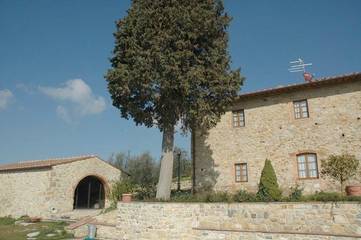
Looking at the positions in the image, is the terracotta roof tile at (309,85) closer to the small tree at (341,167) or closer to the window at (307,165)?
the window at (307,165)

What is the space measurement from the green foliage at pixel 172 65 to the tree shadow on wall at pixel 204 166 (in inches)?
130

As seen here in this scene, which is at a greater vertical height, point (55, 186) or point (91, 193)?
point (55, 186)

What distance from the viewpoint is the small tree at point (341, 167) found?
506 inches

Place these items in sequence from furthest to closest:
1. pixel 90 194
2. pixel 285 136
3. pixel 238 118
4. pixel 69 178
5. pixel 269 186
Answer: pixel 90 194 < pixel 69 178 < pixel 238 118 < pixel 285 136 < pixel 269 186

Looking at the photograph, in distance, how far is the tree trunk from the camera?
1413 centimetres

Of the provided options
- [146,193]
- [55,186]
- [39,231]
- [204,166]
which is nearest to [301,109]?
[204,166]

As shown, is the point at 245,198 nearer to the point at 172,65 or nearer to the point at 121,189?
the point at 172,65

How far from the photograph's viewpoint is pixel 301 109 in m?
15.7

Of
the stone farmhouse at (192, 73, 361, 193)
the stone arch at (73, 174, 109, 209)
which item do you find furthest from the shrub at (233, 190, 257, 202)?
the stone arch at (73, 174, 109, 209)

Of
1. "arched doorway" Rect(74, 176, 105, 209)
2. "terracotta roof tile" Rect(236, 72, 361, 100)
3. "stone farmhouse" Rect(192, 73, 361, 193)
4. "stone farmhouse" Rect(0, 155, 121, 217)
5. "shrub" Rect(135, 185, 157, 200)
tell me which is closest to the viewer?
"terracotta roof tile" Rect(236, 72, 361, 100)

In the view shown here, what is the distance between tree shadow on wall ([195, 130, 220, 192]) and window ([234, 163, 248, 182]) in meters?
1.09

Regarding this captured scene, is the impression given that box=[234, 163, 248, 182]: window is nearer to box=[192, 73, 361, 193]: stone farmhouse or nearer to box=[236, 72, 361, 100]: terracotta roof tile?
box=[192, 73, 361, 193]: stone farmhouse

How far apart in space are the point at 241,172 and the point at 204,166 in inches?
86.3

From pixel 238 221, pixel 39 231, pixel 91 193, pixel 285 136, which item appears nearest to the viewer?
pixel 238 221
